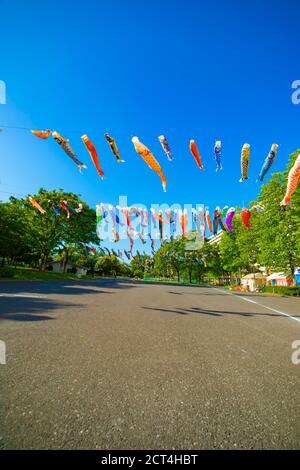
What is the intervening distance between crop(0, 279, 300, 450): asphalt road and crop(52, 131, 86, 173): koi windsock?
5.79 metres

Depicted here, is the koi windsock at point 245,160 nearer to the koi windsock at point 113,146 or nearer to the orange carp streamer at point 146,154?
the orange carp streamer at point 146,154

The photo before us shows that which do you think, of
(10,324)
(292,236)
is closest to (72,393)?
(10,324)

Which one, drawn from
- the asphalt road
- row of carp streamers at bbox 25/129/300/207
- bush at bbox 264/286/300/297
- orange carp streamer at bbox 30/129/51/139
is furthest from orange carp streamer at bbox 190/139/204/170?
bush at bbox 264/286/300/297

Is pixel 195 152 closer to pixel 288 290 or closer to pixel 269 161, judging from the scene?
pixel 269 161

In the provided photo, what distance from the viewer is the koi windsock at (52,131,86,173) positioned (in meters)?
7.46

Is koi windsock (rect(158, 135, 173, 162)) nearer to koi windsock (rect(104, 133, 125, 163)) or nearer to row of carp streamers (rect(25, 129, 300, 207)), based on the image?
row of carp streamers (rect(25, 129, 300, 207))

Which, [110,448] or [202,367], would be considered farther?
[202,367]

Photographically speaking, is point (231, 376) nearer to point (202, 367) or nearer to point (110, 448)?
point (202, 367)

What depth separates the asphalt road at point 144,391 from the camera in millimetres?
1588

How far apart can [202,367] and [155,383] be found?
0.89 meters

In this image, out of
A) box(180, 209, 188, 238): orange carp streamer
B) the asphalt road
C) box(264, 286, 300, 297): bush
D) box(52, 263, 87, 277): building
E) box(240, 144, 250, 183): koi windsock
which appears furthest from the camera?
box(52, 263, 87, 277): building

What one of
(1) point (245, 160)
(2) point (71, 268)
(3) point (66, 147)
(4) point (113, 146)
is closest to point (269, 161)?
(1) point (245, 160)

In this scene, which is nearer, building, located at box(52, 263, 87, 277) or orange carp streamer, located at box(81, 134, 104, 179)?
orange carp streamer, located at box(81, 134, 104, 179)

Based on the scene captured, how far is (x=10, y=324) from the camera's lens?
4582mm
